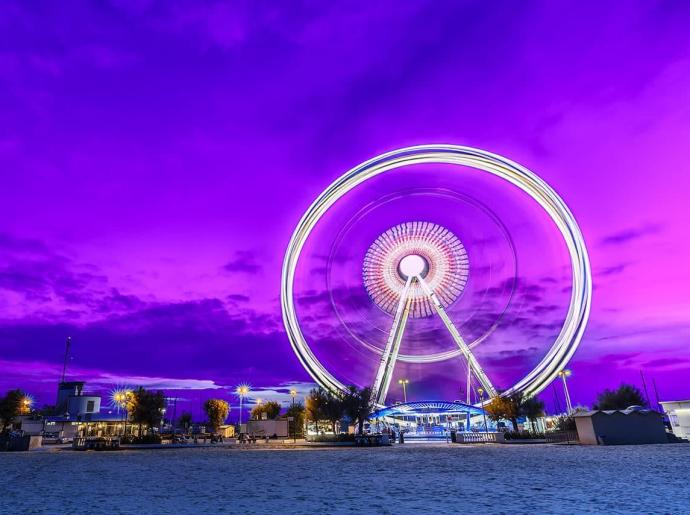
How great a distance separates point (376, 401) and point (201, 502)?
123ft

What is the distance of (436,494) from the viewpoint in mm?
10156

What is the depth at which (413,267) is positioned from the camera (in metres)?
44.3

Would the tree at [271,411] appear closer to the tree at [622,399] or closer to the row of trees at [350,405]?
the row of trees at [350,405]

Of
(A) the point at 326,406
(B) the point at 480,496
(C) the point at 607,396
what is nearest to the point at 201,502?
(B) the point at 480,496

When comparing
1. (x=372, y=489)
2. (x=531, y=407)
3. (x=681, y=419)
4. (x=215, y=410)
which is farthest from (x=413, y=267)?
(x=215, y=410)

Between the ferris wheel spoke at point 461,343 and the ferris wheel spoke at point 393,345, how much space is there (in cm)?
229

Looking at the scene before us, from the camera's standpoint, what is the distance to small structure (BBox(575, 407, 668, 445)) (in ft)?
90.3

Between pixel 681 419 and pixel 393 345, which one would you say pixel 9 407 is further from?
pixel 681 419

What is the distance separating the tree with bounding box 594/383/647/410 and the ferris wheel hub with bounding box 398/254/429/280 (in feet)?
74.5

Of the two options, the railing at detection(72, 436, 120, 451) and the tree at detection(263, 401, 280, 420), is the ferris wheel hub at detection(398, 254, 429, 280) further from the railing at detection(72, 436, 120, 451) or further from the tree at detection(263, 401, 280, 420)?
the tree at detection(263, 401, 280, 420)

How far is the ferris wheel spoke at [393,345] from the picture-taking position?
144ft

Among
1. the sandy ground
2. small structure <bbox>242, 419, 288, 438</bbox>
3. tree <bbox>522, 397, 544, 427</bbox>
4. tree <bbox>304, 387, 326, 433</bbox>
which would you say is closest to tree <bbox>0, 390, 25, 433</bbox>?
small structure <bbox>242, 419, 288, 438</bbox>

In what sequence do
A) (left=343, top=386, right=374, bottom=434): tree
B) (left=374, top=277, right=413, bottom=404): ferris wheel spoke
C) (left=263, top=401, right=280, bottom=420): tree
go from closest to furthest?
1. (left=343, top=386, right=374, bottom=434): tree
2. (left=374, top=277, right=413, bottom=404): ferris wheel spoke
3. (left=263, top=401, right=280, bottom=420): tree

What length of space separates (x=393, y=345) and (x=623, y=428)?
2050 centimetres
